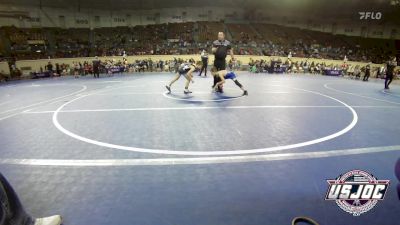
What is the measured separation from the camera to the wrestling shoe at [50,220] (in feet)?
10.9

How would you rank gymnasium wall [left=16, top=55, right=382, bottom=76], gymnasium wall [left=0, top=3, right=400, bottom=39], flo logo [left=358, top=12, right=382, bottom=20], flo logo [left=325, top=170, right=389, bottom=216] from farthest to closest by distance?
flo logo [left=358, top=12, right=382, bottom=20]
gymnasium wall [left=0, top=3, right=400, bottom=39]
gymnasium wall [left=16, top=55, right=382, bottom=76]
flo logo [left=325, top=170, right=389, bottom=216]

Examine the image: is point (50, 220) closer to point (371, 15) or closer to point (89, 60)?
point (89, 60)

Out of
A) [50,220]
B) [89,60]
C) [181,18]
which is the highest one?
[181,18]

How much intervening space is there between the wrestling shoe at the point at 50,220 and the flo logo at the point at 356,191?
3.59m

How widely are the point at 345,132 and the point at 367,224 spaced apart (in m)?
4.09

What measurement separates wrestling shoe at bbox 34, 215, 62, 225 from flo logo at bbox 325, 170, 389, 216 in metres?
3.59

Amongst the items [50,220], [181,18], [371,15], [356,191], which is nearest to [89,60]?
[181,18]

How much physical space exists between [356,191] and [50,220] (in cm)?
394

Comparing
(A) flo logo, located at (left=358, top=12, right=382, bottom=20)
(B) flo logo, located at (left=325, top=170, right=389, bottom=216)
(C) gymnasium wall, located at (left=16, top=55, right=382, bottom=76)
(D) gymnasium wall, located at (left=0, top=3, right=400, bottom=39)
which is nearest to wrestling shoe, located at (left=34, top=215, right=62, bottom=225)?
(B) flo logo, located at (left=325, top=170, right=389, bottom=216)

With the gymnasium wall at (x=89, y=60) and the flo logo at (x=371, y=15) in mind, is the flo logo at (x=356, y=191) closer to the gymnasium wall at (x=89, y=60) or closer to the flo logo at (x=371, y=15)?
the gymnasium wall at (x=89, y=60)

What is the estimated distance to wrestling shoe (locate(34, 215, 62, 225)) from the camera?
3.31m

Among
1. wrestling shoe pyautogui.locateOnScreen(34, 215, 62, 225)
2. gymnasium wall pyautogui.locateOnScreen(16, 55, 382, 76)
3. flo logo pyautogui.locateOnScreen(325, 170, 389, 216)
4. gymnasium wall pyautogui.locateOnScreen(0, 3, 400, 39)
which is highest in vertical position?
gymnasium wall pyautogui.locateOnScreen(0, 3, 400, 39)

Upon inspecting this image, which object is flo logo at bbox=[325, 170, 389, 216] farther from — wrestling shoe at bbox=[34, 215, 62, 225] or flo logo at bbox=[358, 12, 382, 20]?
flo logo at bbox=[358, 12, 382, 20]

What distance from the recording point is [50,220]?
336cm
